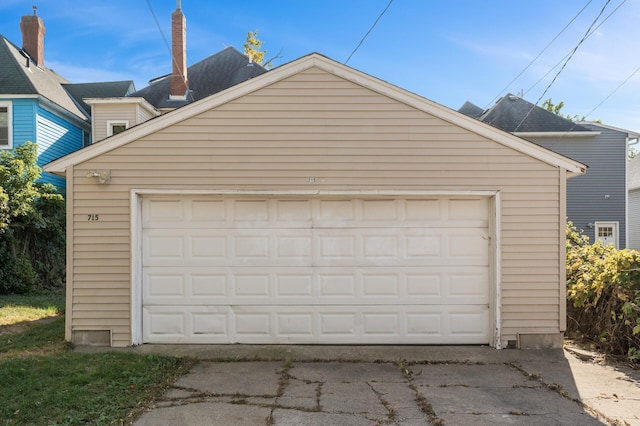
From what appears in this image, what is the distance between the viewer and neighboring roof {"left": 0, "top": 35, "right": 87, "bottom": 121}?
45.1 feet

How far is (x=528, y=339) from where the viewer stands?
6496mm

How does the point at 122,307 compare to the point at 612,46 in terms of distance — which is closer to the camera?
the point at 122,307

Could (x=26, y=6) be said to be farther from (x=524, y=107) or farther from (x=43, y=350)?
(x=524, y=107)

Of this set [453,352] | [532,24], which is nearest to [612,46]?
[532,24]

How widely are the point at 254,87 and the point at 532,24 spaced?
676 centimetres

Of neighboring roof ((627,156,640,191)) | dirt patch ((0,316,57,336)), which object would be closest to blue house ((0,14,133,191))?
dirt patch ((0,316,57,336))

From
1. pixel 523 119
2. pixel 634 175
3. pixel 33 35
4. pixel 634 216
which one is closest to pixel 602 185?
pixel 523 119

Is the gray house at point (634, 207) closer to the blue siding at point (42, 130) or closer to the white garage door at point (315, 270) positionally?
the white garage door at point (315, 270)

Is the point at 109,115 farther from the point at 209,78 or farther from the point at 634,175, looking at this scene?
the point at 634,175

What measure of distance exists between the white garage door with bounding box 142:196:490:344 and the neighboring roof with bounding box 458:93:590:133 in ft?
35.6

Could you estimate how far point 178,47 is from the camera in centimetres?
1593

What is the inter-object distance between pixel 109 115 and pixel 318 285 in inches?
435

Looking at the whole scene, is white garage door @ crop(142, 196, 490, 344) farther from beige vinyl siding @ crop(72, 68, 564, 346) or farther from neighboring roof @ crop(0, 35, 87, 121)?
neighboring roof @ crop(0, 35, 87, 121)

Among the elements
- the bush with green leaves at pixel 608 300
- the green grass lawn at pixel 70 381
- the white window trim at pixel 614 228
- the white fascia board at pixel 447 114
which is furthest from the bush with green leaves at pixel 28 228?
the white window trim at pixel 614 228
